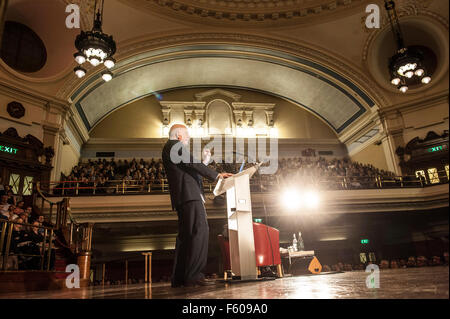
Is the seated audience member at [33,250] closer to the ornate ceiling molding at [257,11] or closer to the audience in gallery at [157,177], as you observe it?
the audience in gallery at [157,177]

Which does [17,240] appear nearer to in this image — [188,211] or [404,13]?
[188,211]

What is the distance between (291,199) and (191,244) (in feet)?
24.2

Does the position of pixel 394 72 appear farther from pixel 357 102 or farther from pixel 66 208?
pixel 66 208

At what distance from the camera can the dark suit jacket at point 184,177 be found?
273cm

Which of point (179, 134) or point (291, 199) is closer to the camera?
point (179, 134)

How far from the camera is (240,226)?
112 inches

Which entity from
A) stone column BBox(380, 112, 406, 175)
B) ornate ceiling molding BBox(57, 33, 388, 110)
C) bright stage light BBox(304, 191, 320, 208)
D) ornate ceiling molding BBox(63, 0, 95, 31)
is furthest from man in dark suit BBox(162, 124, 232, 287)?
stone column BBox(380, 112, 406, 175)

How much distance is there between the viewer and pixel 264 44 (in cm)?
1430

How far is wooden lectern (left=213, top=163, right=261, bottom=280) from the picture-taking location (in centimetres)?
278

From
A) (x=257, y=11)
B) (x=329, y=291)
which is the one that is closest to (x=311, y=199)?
(x=329, y=291)

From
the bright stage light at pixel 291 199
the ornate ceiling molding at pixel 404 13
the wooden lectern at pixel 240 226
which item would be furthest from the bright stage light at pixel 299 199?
the ornate ceiling molding at pixel 404 13
